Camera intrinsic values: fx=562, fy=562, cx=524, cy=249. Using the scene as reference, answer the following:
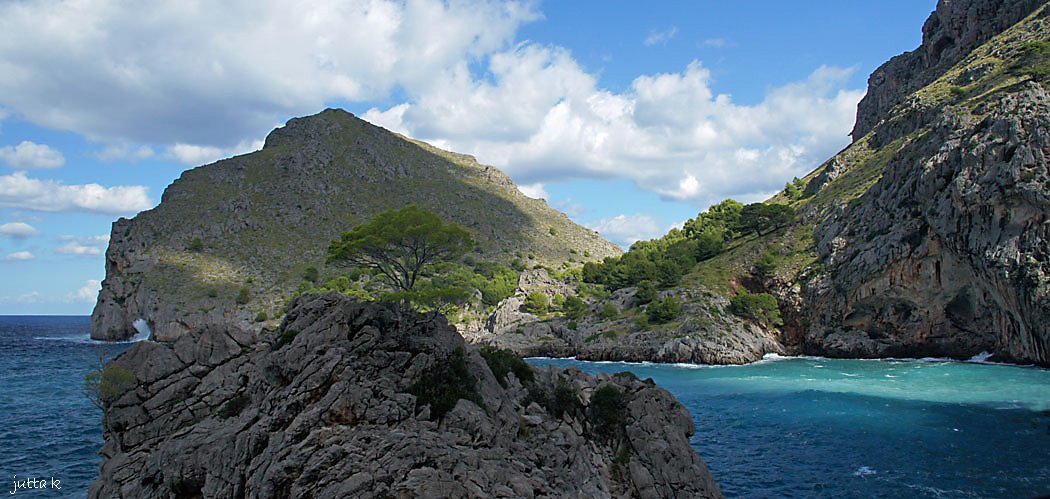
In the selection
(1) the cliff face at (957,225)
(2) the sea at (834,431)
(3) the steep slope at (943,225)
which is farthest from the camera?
(3) the steep slope at (943,225)

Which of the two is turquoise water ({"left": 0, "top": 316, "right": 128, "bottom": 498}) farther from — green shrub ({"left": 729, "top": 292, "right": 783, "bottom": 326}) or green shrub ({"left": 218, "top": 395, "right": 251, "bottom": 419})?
green shrub ({"left": 729, "top": 292, "right": 783, "bottom": 326})

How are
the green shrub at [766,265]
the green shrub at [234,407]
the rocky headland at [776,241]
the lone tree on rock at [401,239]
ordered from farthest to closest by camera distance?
the green shrub at [766,265], the rocky headland at [776,241], the lone tree on rock at [401,239], the green shrub at [234,407]

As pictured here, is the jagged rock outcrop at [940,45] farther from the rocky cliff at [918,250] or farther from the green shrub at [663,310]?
the green shrub at [663,310]

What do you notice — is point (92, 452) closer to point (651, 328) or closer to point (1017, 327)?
point (651, 328)

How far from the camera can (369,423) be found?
52.5 feet

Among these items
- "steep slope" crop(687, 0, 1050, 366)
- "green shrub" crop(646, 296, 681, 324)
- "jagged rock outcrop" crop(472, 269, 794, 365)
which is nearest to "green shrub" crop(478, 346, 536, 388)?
"jagged rock outcrop" crop(472, 269, 794, 365)

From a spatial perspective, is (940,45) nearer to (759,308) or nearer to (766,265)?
(766,265)

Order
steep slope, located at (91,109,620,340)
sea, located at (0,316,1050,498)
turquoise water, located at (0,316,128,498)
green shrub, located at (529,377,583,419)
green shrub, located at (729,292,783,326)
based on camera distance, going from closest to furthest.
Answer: green shrub, located at (529,377,583,419), sea, located at (0,316,1050,498), turquoise water, located at (0,316,128,498), green shrub, located at (729,292,783,326), steep slope, located at (91,109,620,340)

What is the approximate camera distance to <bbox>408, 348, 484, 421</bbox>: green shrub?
17.2 meters

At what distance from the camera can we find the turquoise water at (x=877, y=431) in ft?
82.4

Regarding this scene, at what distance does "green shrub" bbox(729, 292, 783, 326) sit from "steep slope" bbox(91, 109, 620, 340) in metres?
51.1

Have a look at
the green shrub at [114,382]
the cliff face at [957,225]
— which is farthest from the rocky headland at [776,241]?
the green shrub at [114,382]

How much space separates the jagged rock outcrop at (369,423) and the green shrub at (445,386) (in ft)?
0.15

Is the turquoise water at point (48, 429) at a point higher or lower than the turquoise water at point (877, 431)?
lower
